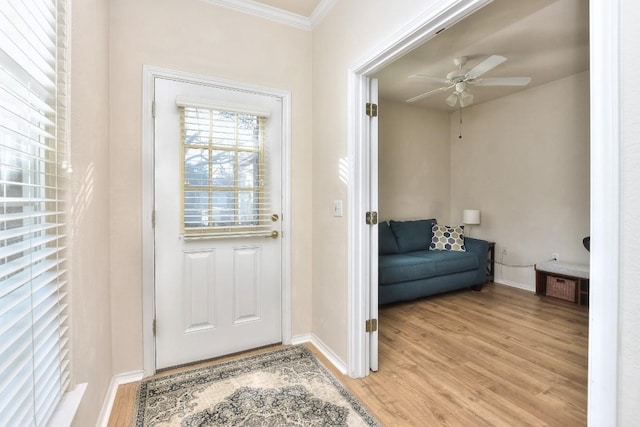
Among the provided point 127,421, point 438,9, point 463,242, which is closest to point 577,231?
point 463,242

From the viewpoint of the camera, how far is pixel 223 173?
2.24 m

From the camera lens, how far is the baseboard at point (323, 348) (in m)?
2.13

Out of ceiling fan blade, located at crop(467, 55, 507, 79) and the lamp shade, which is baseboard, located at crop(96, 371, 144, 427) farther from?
the lamp shade

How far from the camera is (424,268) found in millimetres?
3656

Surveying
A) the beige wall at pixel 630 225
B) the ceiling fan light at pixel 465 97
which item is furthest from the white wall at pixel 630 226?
the ceiling fan light at pixel 465 97

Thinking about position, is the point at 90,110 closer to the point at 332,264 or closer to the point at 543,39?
the point at 332,264

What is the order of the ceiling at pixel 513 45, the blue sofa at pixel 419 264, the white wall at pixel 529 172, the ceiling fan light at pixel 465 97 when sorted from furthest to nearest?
the white wall at pixel 529 172 < the blue sofa at pixel 419 264 < the ceiling fan light at pixel 465 97 < the ceiling at pixel 513 45

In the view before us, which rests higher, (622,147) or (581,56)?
(581,56)

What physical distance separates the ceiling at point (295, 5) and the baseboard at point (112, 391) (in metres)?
2.87

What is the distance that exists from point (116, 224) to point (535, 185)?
4.91m

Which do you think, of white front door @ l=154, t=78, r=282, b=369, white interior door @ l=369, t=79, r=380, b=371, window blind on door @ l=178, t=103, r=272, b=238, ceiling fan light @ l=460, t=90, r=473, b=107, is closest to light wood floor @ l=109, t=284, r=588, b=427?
white interior door @ l=369, t=79, r=380, b=371

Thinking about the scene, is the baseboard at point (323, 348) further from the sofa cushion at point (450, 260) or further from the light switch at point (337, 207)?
the sofa cushion at point (450, 260)

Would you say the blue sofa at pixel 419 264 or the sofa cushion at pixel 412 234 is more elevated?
the sofa cushion at pixel 412 234

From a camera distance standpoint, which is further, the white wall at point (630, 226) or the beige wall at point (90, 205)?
the beige wall at point (90, 205)
